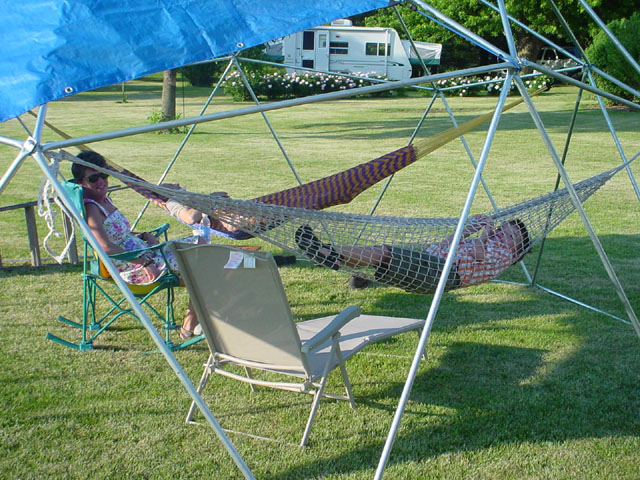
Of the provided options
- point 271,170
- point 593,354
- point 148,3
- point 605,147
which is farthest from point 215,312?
point 605,147

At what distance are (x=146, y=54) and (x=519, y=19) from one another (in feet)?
71.1

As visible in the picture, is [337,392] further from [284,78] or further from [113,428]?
[284,78]

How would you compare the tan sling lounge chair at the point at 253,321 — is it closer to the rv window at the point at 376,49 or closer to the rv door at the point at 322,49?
the rv door at the point at 322,49

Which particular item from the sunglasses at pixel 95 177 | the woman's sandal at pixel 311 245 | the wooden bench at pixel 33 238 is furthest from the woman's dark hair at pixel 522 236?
the wooden bench at pixel 33 238

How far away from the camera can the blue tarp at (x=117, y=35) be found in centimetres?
241

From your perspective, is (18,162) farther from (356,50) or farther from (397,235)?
(356,50)

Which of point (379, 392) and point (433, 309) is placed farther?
point (379, 392)

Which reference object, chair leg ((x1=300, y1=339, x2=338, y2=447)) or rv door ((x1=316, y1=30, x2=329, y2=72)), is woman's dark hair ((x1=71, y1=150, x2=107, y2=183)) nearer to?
chair leg ((x1=300, y1=339, x2=338, y2=447))

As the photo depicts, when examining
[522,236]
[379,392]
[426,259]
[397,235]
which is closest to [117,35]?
[397,235]

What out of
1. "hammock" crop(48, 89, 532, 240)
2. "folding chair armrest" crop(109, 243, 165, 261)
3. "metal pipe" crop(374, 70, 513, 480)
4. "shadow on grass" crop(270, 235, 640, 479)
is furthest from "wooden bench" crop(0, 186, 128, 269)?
"metal pipe" crop(374, 70, 513, 480)

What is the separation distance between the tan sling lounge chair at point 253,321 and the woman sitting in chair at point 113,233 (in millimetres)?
874

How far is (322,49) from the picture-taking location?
25172 millimetres

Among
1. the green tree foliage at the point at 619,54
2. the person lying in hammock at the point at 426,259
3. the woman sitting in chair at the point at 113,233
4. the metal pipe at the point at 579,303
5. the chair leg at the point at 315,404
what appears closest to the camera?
the chair leg at the point at 315,404

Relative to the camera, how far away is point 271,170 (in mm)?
10320
